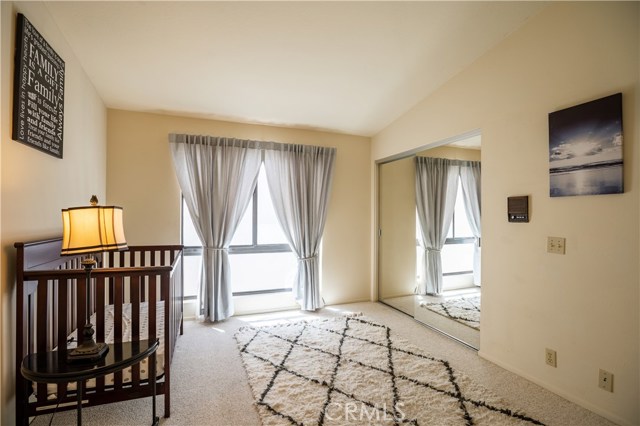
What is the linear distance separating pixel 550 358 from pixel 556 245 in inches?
30.9

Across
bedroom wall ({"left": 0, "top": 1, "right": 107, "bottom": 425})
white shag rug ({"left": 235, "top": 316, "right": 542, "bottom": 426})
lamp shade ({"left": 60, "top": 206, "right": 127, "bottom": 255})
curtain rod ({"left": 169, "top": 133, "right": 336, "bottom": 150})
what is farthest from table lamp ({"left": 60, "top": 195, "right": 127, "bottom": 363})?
curtain rod ({"left": 169, "top": 133, "right": 336, "bottom": 150})

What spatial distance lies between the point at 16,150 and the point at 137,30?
115 centimetres

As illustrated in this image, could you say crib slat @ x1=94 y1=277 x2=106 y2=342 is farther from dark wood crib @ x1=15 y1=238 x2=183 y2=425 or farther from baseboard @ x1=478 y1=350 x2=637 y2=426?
baseboard @ x1=478 y1=350 x2=637 y2=426

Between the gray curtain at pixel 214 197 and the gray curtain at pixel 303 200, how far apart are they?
16.7 inches

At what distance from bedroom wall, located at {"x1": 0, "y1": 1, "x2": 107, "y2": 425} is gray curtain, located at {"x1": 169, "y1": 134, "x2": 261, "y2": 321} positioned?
2.88 ft

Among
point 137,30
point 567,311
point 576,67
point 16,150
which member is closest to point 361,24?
point 576,67

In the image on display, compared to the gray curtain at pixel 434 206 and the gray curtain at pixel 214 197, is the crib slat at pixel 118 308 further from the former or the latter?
the gray curtain at pixel 434 206

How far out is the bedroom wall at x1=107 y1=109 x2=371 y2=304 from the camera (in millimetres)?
3156

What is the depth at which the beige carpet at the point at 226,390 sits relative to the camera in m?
1.74

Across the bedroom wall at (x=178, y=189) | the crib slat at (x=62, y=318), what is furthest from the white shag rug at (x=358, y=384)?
the bedroom wall at (x=178, y=189)

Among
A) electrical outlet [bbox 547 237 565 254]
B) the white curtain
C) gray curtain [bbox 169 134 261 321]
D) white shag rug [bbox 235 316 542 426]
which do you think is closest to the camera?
white shag rug [bbox 235 316 542 426]

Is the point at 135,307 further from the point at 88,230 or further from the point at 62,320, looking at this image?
the point at 88,230

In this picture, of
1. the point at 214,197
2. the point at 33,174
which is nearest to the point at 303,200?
the point at 214,197

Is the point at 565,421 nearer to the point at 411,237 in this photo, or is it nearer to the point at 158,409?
the point at 411,237
